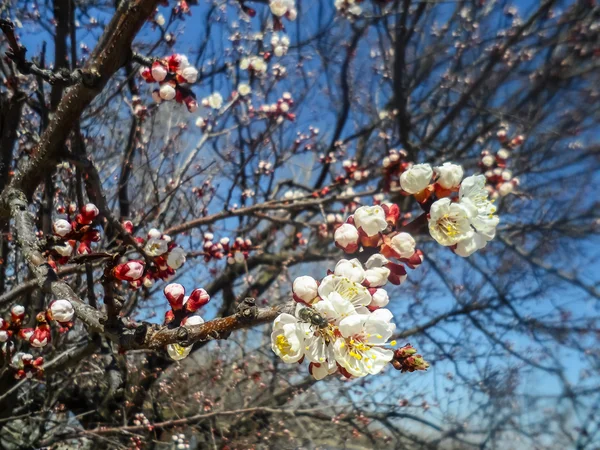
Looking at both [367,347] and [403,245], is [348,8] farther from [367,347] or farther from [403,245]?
[367,347]

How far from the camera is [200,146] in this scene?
3.92 meters

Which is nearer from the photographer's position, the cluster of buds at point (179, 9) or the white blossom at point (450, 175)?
the white blossom at point (450, 175)

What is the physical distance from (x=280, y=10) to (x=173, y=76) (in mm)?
2174

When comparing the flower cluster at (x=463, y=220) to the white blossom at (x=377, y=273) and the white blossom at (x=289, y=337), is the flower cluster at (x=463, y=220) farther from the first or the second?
the white blossom at (x=289, y=337)

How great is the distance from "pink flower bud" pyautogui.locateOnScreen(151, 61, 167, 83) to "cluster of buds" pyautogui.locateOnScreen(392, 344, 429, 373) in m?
1.43

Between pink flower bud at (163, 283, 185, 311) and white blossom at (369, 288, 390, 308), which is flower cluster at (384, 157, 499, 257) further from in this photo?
pink flower bud at (163, 283, 185, 311)

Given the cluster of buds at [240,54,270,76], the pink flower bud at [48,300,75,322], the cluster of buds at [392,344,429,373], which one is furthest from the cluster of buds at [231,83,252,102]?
the cluster of buds at [392,344,429,373]

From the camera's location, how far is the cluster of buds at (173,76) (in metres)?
1.88

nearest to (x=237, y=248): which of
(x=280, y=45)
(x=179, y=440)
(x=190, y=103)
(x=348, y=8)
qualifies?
(x=190, y=103)

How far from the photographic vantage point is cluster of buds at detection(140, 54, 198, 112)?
74.2 inches

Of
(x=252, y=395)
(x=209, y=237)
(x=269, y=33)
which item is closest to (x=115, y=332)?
(x=209, y=237)

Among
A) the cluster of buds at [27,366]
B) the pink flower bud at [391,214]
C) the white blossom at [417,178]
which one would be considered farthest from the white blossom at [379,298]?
the cluster of buds at [27,366]

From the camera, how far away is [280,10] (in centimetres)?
374

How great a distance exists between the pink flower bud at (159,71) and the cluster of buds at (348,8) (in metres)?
3.58
